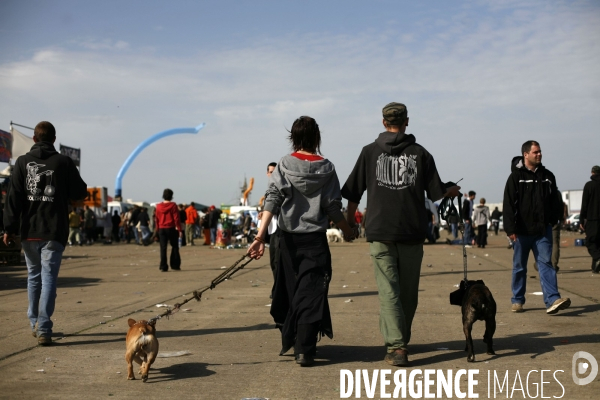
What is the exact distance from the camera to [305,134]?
593 cm

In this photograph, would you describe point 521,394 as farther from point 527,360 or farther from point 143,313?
point 143,313

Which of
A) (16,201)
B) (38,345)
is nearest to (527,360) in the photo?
(38,345)

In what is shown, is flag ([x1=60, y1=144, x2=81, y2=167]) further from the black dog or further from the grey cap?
Result: the black dog

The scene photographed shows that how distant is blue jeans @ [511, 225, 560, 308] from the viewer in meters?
8.30

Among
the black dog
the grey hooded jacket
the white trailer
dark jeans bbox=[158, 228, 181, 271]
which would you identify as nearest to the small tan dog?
the grey hooded jacket

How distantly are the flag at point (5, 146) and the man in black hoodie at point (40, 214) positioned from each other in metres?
17.7

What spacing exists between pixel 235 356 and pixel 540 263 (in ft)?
13.4

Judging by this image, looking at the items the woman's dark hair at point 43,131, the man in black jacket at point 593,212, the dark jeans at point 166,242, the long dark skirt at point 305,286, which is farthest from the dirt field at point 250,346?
the dark jeans at point 166,242

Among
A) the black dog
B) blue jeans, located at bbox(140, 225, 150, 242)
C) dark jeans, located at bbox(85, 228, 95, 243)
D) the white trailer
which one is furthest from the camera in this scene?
the white trailer

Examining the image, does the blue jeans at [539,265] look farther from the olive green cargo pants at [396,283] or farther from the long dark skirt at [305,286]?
the long dark skirt at [305,286]

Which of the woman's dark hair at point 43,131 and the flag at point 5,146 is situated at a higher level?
the flag at point 5,146

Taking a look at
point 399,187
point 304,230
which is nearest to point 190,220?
point 304,230

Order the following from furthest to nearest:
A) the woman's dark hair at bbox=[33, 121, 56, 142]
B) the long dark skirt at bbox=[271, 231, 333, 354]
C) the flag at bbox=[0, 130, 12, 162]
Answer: the flag at bbox=[0, 130, 12, 162] < the woman's dark hair at bbox=[33, 121, 56, 142] < the long dark skirt at bbox=[271, 231, 333, 354]

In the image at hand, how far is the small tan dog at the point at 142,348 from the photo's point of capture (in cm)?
520
